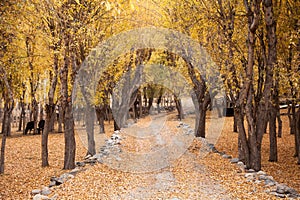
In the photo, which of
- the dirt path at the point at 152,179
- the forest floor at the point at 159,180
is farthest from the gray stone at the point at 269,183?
the dirt path at the point at 152,179

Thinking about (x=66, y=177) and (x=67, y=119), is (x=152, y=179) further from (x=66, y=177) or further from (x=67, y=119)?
(x=67, y=119)

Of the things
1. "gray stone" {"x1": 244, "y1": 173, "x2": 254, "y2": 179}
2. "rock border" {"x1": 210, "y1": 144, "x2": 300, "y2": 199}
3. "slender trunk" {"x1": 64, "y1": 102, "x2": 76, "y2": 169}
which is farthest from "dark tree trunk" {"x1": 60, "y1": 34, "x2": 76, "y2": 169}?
"gray stone" {"x1": 244, "y1": 173, "x2": 254, "y2": 179}

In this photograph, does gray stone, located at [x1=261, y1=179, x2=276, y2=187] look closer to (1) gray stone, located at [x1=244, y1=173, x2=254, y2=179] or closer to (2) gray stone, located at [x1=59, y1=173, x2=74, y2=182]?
(1) gray stone, located at [x1=244, y1=173, x2=254, y2=179]

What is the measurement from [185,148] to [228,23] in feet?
23.8

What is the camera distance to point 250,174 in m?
10.4

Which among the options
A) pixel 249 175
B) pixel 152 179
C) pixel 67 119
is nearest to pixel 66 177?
pixel 152 179

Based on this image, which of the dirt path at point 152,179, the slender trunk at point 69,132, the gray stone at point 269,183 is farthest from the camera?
the slender trunk at point 69,132

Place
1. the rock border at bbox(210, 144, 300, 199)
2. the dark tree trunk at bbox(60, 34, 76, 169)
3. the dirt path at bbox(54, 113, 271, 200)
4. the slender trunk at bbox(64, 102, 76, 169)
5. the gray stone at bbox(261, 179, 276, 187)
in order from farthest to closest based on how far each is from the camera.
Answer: the slender trunk at bbox(64, 102, 76, 169), the dark tree trunk at bbox(60, 34, 76, 169), the gray stone at bbox(261, 179, 276, 187), the dirt path at bbox(54, 113, 271, 200), the rock border at bbox(210, 144, 300, 199)

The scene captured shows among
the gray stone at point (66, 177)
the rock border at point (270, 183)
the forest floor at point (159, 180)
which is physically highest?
the rock border at point (270, 183)

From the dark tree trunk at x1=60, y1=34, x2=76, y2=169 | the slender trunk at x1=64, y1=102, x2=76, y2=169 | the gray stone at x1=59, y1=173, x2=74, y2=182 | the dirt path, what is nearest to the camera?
the dirt path

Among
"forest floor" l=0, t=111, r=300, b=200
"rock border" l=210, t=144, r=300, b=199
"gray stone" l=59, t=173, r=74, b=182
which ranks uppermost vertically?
"rock border" l=210, t=144, r=300, b=199

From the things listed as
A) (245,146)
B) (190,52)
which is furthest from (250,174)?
(190,52)

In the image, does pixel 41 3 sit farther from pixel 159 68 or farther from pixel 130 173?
pixel 159 68

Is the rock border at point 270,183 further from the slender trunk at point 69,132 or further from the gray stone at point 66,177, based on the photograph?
the slender trunk at point 69,132
